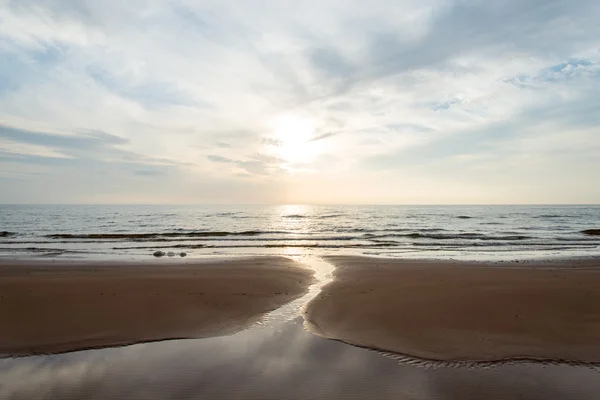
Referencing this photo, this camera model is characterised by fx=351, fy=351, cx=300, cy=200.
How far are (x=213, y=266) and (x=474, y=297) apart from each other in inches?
440

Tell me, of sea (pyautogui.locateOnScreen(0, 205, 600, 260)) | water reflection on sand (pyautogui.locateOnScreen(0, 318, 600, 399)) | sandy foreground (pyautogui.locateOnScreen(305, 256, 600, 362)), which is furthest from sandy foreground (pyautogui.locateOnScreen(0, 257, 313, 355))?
sea (pyautogui.locateOnScreen(0, 205, 600, 260))

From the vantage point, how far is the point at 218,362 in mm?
5730

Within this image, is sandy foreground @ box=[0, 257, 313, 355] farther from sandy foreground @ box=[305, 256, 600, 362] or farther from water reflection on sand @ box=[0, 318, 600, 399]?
sandy foreground @ box=[305, 256, 600, 362]

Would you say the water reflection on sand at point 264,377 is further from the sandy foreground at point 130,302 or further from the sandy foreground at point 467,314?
the sandy foreground at point 130,302

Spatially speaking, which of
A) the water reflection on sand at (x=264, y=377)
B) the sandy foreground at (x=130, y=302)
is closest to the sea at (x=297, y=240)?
the sandy foreground at (x=130, y=302)

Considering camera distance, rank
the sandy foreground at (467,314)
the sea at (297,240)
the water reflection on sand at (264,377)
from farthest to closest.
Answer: the sea at (297,240)
the sandy foreground at (467,314)
the water reflection on sand at (264,377)

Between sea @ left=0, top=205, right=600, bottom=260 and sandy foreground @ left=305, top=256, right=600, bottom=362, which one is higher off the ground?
sandy foreground @ left=305, top=256, right=600, bottom=362

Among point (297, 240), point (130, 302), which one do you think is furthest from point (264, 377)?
point (297, 240)

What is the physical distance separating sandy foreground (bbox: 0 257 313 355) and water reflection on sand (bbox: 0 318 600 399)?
928mm

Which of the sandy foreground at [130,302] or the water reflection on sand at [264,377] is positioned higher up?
the water reflection on sand at [264,377]

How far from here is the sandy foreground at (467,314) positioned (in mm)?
6406

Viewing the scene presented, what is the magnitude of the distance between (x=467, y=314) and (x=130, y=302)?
8660mm

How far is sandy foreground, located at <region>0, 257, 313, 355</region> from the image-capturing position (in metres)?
7.09

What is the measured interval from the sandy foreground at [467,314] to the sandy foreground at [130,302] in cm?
192
